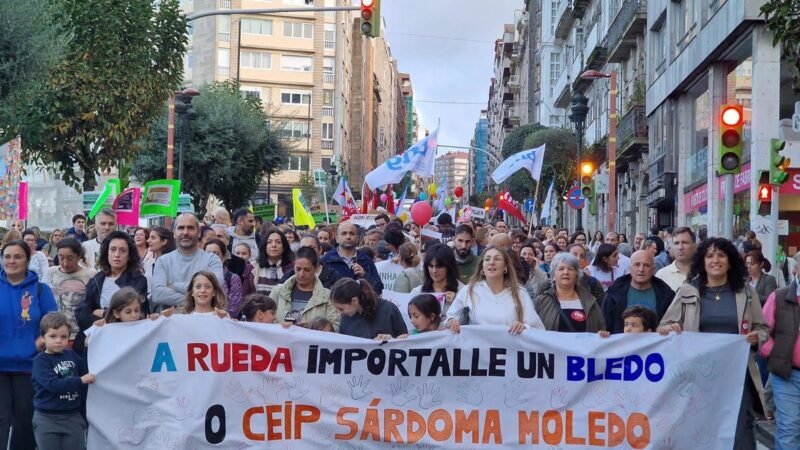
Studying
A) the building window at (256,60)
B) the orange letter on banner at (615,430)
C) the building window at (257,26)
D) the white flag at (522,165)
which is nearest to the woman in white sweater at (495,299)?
the orange letter on banner at (615,430)

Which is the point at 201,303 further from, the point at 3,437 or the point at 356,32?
the point at 356,32

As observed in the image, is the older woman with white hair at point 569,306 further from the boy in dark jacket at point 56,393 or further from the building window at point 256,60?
the building window at point 256,60

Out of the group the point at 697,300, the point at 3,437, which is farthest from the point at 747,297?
the point at 3,437

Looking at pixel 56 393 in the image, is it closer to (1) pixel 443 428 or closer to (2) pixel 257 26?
(1) pixel 443 428

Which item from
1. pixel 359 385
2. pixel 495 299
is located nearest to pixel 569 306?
pixel 495 299

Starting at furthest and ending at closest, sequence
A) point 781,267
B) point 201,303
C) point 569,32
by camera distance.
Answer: point 569,32 → point 781,267 → point 201,303

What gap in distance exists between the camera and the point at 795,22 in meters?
9.85

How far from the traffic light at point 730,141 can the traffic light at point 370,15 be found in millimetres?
6888

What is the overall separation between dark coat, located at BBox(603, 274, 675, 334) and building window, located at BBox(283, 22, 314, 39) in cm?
7190

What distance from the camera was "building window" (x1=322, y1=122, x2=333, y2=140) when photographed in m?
83.1

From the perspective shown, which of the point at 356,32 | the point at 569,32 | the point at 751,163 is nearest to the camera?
the point at 751,163

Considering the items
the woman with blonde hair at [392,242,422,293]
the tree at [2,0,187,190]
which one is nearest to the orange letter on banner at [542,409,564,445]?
the woman with blonde hair at [392,242,422,293]

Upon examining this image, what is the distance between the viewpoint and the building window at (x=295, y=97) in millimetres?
80250

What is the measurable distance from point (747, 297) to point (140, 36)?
18061 mm
